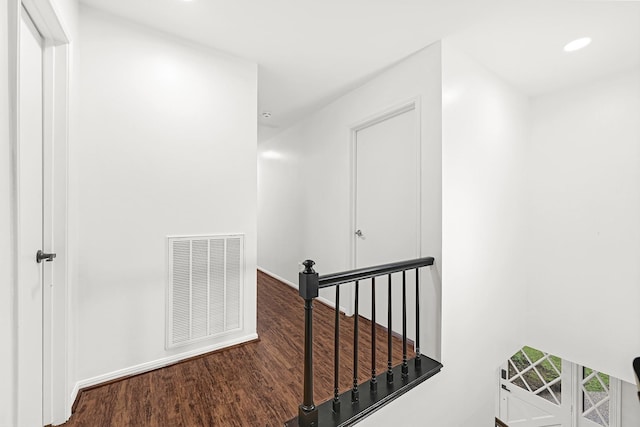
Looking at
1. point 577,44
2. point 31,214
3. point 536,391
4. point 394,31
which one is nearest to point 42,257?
point 31,214

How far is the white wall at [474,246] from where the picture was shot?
2082 millimetres

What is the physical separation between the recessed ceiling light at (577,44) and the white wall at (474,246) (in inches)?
20.9

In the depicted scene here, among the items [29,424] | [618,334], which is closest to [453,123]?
[618,334]

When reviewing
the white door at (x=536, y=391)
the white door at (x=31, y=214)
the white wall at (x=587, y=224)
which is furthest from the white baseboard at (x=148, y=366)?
the white door at (x=536, y=391)

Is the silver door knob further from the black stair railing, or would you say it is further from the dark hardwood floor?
the black stair railing

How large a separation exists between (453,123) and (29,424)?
3.03 m

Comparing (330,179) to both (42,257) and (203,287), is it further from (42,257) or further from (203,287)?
(42,257)

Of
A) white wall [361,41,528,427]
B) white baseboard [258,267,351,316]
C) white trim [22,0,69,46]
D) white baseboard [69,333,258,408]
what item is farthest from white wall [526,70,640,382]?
white trim [22,0,69,46]

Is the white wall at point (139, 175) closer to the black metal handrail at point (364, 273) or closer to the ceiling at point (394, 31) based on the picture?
the ceiling at point (394, 31)

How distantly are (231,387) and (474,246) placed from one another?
7.01 feet

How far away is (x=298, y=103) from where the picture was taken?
11.1 ft

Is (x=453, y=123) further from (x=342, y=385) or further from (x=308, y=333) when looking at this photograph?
(x=342, y=385)

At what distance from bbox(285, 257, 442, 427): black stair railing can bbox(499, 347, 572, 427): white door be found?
9.67 feet

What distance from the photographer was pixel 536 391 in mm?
3885
